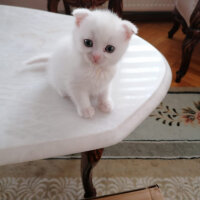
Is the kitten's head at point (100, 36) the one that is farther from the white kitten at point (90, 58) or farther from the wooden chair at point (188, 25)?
the wooden chair at point (188, 25)

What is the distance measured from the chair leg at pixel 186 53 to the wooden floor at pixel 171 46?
6cm

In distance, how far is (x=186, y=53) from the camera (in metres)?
1.47

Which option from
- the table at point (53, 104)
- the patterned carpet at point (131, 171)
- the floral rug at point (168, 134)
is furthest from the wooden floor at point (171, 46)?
the table at point (53, 104)

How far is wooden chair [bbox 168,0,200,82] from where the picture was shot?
1.33m

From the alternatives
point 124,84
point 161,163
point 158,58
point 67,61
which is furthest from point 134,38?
point 161,163

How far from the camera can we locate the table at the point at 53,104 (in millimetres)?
511

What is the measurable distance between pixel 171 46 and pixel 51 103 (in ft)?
5.11

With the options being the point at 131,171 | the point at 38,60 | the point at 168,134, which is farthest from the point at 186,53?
the point at 38,60

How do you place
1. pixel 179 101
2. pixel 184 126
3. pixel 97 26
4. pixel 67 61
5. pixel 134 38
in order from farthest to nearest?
1. pixel 179 101
2. pixel 184 126
3. pixel 134 38
4. pixel 67 61
5. pixel 97 26

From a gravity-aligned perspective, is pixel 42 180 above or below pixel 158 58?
below

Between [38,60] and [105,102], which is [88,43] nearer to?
[105,102]

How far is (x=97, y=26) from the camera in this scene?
460 millimetres

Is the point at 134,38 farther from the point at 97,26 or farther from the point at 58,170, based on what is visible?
the point at 58,170

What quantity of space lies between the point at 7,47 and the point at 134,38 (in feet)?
1.48
